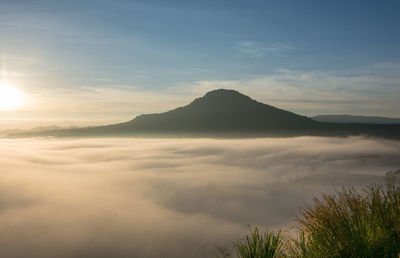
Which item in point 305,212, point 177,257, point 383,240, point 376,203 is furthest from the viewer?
point 177,257

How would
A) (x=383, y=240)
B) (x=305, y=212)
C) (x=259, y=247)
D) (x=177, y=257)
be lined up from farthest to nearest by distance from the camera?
(x=177, y=257)
(x=305, y=212)
(x=259, y=247)
(x=383, y=240)

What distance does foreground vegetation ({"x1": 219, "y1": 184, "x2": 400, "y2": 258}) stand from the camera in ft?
33.2

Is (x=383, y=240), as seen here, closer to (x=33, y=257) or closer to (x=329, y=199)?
(x=329, y=199)

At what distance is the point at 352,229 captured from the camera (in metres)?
10.5

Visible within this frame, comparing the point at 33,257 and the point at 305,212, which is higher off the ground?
the point at 305,212

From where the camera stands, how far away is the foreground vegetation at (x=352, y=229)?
1013cm

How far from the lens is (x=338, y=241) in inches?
417

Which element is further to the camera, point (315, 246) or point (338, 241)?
point (315, 246)

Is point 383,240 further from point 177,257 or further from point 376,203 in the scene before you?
point 177,257

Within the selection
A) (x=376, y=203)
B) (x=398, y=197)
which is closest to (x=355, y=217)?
(x=376, y=203)

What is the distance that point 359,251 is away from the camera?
10.1 meters

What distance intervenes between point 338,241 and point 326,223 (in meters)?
0.74

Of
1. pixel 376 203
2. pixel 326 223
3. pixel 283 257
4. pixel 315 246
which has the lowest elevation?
pixel 283 257

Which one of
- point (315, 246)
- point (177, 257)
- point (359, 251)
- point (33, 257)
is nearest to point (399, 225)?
point (359, 251)
